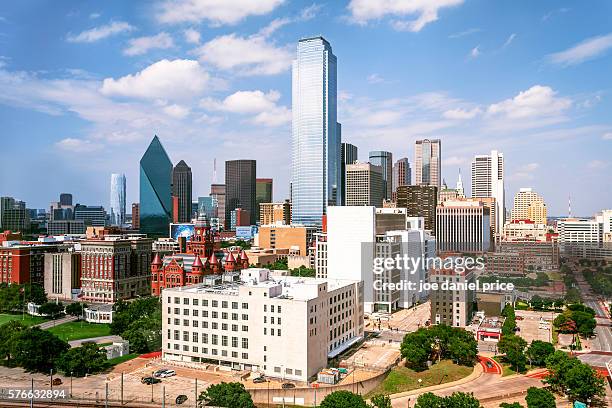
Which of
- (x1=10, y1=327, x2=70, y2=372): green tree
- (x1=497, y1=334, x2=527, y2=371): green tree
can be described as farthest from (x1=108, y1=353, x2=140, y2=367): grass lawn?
(x1=497, y1=334, x2=527, y2=371): green tree

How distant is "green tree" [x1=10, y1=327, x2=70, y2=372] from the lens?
210ft

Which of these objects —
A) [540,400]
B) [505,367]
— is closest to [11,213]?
[505,367]

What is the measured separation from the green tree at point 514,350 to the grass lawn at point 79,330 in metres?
63.6

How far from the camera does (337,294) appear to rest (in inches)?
2773

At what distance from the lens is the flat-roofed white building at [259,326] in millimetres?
60344

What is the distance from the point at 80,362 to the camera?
62.6m

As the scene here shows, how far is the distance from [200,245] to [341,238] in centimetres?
3228

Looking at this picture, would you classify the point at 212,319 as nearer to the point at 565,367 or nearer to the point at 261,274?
the point at 261,274

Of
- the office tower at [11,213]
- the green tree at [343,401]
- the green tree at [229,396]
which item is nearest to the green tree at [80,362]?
the green tree at [229,396]

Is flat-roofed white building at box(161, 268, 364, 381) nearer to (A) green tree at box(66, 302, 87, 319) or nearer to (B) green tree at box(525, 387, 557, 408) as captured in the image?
(B) green tree at box(525, 387, 557, 408)

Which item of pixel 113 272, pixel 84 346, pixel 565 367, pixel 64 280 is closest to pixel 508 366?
pixel 565 367

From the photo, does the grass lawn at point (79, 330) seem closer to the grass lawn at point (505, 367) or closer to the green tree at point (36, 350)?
the green tree at point (36, 350)

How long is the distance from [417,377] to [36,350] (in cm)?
4852

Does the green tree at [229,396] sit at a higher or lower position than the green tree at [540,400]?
higher
